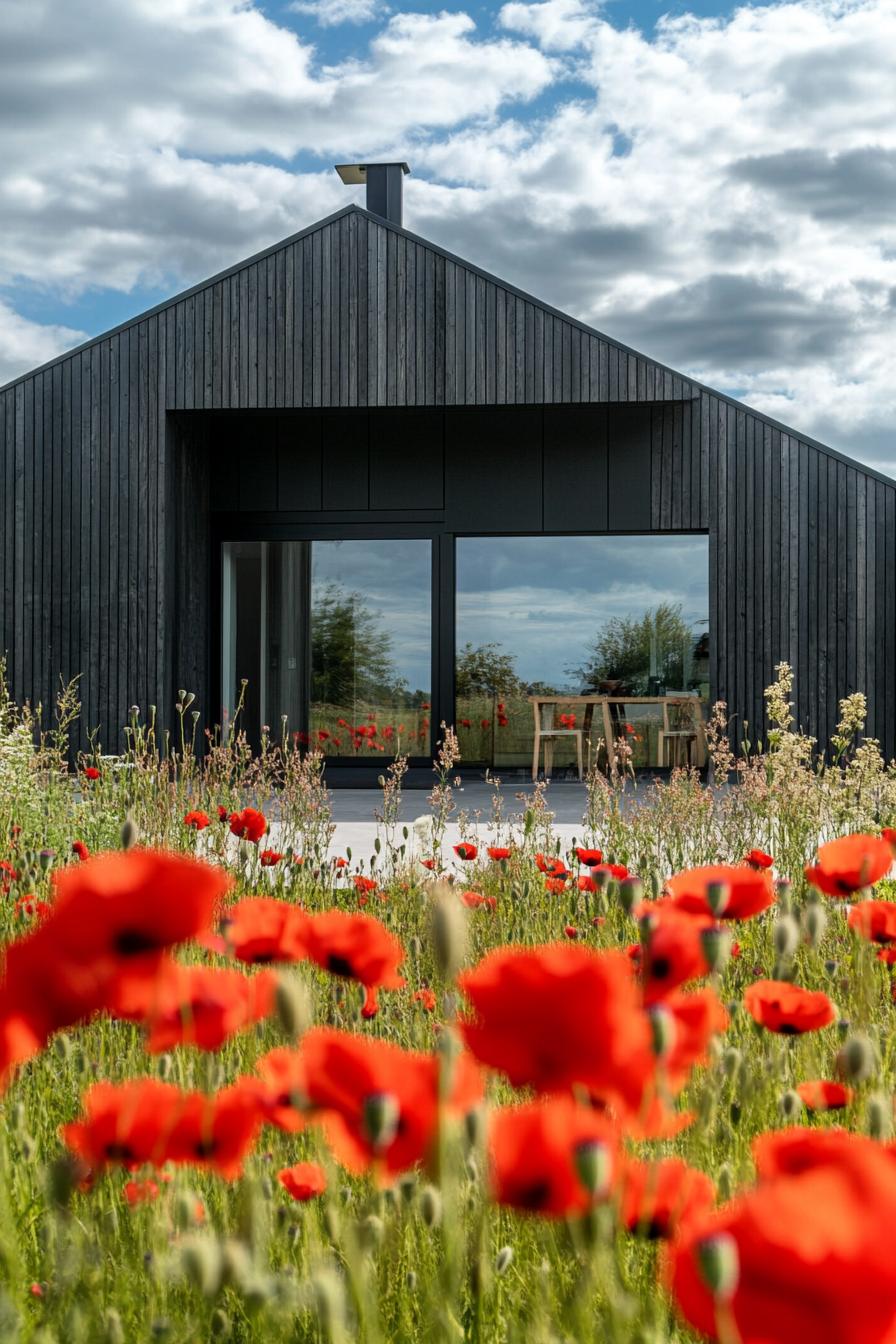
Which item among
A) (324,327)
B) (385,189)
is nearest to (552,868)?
(324,327)

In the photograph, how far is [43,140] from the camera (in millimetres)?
17047

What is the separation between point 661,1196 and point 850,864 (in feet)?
1.76

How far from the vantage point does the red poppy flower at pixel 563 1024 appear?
67cm

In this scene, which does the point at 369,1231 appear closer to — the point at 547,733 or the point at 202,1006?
the point at 202,1006

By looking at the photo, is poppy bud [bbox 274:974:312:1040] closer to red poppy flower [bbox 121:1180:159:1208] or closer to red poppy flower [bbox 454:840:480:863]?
red poppy flower [bbox 121:1180:159:1208]

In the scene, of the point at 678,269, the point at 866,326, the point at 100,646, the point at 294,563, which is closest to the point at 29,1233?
the point at 100,646

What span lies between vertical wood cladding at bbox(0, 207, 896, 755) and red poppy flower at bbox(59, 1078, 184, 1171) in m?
10.3

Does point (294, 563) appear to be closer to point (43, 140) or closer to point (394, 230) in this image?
point (394, 230)

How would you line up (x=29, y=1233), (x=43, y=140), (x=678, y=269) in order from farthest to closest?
(x=678, y=269) → (x=43, y=140) → (x=29, y=1233)

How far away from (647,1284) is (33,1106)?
1.25 meters

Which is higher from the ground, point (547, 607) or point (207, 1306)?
point (547, 607)

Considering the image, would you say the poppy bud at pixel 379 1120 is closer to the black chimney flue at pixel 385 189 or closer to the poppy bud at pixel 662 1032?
the poppy bud at pixel 662 1032

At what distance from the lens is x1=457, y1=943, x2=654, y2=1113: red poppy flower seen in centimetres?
67

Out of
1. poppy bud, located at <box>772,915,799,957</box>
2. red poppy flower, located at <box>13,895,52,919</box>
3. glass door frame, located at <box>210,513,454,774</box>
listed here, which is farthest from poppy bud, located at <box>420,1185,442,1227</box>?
glass door frame, located at <box>210,513,454,774</box>
